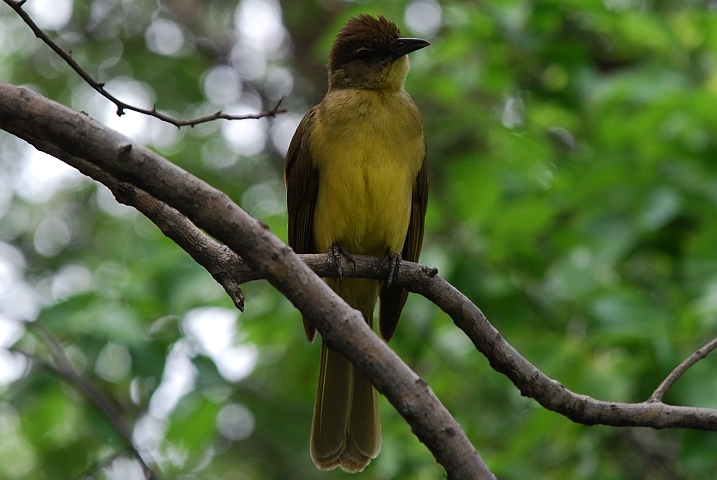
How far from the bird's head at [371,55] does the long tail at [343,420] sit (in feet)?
5.45

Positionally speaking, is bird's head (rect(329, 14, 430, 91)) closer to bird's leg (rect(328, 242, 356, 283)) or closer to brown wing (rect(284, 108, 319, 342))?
brown wing (rect(284, 108, 319, 342))

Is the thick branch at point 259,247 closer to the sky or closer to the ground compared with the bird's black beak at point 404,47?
closer to the ground

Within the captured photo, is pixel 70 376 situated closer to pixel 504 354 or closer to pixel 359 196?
pixel 359 196

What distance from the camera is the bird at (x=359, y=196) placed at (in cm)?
428

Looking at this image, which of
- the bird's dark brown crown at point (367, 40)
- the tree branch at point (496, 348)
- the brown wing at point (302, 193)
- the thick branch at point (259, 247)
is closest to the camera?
the thick branch at point (259, 247)

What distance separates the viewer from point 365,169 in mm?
4453

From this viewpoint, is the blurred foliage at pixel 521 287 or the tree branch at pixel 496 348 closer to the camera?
the tree branch at pixel 496 348

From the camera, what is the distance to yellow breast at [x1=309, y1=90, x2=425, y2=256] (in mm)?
4391

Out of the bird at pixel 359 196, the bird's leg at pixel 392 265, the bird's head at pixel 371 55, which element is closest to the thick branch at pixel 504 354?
the bird's leg at pixel 392 265

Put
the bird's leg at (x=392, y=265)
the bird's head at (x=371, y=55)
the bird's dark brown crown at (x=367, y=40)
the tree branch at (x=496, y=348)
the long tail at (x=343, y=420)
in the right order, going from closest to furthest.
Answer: the tree branch at (x=496, y=348) < the bird's leg at (x=392, y=265) < the long tail at (x=343, y=420) < the bird's head at (x=371, y=55) < the bird's dark brown crown at (x=367, y=40)

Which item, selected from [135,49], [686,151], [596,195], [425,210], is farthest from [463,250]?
[135,49]

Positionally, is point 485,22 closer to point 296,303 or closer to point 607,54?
point 607,54

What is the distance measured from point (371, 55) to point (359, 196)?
1.21 m

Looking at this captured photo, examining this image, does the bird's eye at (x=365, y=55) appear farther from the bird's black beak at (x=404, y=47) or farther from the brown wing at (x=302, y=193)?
the brown wing at (x=302, y=193)
